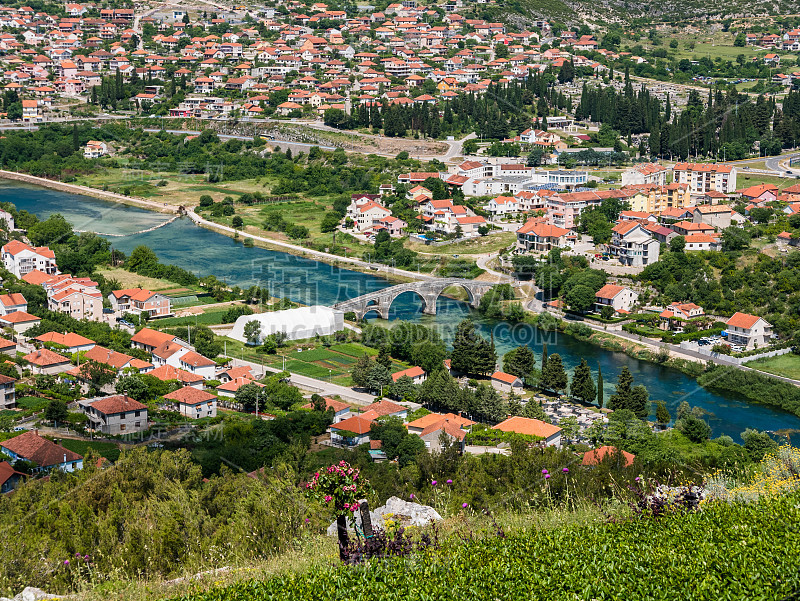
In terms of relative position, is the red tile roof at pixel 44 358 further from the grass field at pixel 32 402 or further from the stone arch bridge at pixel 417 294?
the stone arch bridge at pixel 417 294

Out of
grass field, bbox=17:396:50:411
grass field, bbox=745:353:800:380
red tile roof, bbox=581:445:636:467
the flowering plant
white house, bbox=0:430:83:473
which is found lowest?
grass field, bbox=745:353:800:380

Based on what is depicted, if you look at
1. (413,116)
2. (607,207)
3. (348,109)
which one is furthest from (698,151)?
(348,109)

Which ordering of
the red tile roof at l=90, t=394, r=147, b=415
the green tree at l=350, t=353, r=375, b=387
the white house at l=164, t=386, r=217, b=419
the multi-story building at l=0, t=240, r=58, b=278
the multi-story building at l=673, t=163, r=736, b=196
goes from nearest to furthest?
the red tile roof at l=90, t=394, r=147, b=415, the white house at l=164, t=386, r=217, b=419, the green tree at l=350, t=353, r=375, b=387, the multi-story building at l=0, t=240, r=58, b=278, the multi-story building at l=673, t=163, r=736, b=196

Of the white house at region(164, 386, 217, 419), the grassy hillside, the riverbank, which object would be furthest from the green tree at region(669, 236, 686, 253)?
the grassy hillside

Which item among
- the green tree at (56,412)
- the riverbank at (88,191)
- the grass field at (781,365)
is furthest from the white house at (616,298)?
the riverbank at (88,191)

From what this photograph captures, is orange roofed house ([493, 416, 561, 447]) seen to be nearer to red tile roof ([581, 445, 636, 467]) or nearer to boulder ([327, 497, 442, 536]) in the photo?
red tile roof ([581, 445, 636, 467])

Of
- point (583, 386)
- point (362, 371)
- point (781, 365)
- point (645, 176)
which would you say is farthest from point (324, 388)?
point (645, 176)

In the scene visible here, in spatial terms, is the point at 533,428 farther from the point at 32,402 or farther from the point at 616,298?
the point at 616,298

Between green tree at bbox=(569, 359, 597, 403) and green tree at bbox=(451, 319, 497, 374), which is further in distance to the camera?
green tree at bbox=(451, 319, 497, 374)
